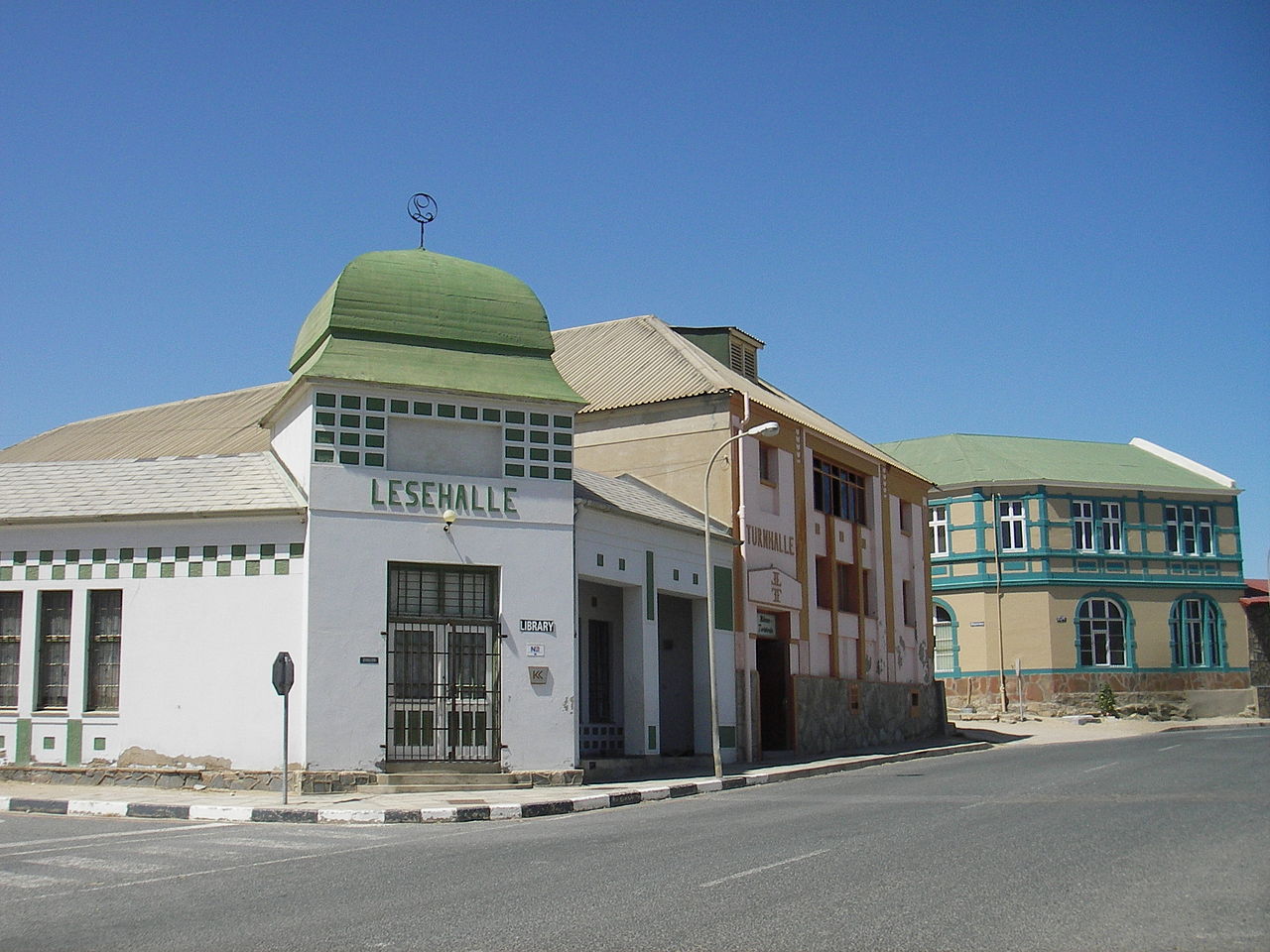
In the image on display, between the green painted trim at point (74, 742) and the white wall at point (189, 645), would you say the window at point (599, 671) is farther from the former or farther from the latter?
the green painted trim at point (74, 742)

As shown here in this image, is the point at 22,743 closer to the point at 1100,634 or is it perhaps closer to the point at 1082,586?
the point at 1082,586

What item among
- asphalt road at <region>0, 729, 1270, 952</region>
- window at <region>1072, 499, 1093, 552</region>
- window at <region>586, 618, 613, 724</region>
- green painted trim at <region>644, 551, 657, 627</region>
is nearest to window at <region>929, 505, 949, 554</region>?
window at <region>1072, 499, 1093, 552</region>

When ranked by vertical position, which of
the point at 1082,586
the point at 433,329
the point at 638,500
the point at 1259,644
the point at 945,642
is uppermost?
the point at 433,329

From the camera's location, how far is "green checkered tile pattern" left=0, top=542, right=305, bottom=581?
64.8 feet

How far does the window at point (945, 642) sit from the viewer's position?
49594 millimetres

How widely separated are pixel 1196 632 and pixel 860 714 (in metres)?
23.6

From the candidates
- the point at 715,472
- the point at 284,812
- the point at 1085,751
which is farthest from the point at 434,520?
the point at 1085,751

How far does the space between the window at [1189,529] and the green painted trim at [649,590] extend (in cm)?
3333

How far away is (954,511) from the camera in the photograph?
50.5 metres

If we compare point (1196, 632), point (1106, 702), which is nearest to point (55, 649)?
point (1106, 702)

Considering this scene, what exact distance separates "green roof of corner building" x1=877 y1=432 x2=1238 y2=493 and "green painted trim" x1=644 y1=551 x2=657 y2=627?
91.8 ft

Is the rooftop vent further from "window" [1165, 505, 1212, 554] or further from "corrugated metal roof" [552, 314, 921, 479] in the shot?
"window" [1165, 505, 1212, 554]

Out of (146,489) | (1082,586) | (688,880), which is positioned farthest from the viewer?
(1082,586)

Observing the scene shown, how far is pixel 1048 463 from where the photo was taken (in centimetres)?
5181
